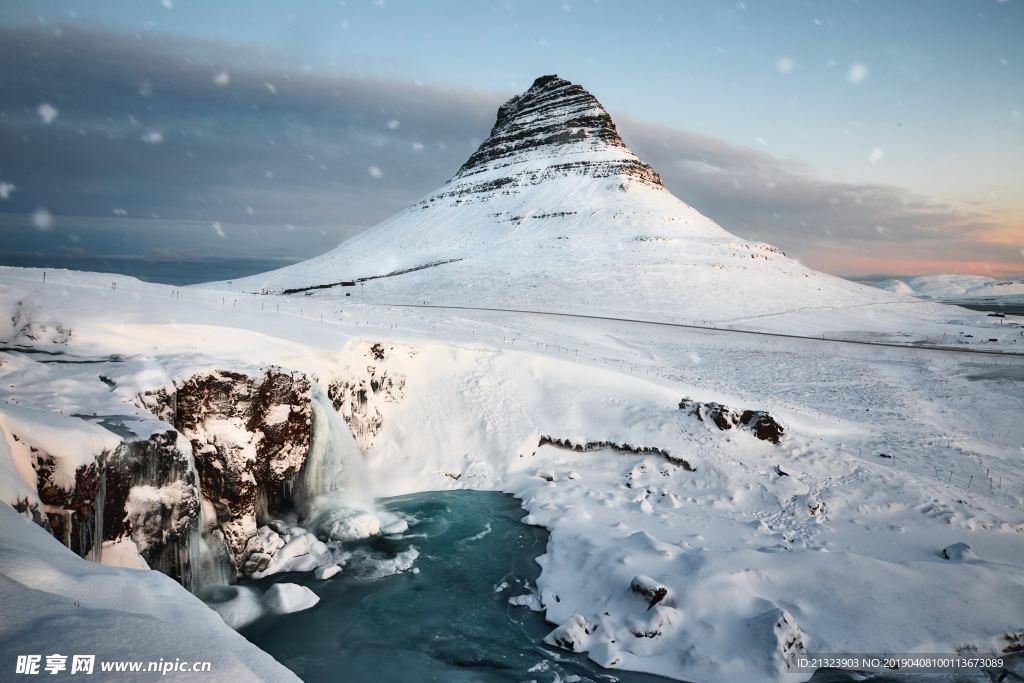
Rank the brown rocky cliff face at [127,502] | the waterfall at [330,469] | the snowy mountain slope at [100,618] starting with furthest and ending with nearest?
the waterfall at [330,469] < the brown rocky cliff face at [127,502] < the snowy mountain slope at [100,618]

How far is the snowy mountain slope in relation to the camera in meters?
3.82

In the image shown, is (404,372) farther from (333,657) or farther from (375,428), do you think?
(333,657)

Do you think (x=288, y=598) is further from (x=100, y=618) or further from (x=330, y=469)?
(x=100, y=618)

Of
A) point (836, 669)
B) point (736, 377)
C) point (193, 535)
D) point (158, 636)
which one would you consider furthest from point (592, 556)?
point (736, 377)

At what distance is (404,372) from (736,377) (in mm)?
19225

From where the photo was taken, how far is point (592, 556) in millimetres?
12586

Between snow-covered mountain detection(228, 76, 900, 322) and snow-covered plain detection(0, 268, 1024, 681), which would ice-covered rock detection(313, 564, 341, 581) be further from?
snow-covered mountain detection(228, 76, 900, 322)

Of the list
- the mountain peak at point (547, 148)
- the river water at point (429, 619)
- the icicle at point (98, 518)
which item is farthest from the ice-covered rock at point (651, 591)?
the mountain peak at point (547, 148)

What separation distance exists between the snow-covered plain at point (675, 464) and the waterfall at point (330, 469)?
1.30m

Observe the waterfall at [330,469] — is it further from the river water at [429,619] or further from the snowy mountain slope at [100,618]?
the snowy mountain slope at [100,618]

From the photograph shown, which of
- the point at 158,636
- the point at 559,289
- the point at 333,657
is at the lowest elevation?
the point at 333,657

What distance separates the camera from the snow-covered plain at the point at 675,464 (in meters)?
10.1

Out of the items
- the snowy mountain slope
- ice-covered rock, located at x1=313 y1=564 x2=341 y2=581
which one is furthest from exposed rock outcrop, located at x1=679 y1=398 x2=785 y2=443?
the snowy mountain slope

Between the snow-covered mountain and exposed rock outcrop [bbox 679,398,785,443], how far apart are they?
31357 mm
